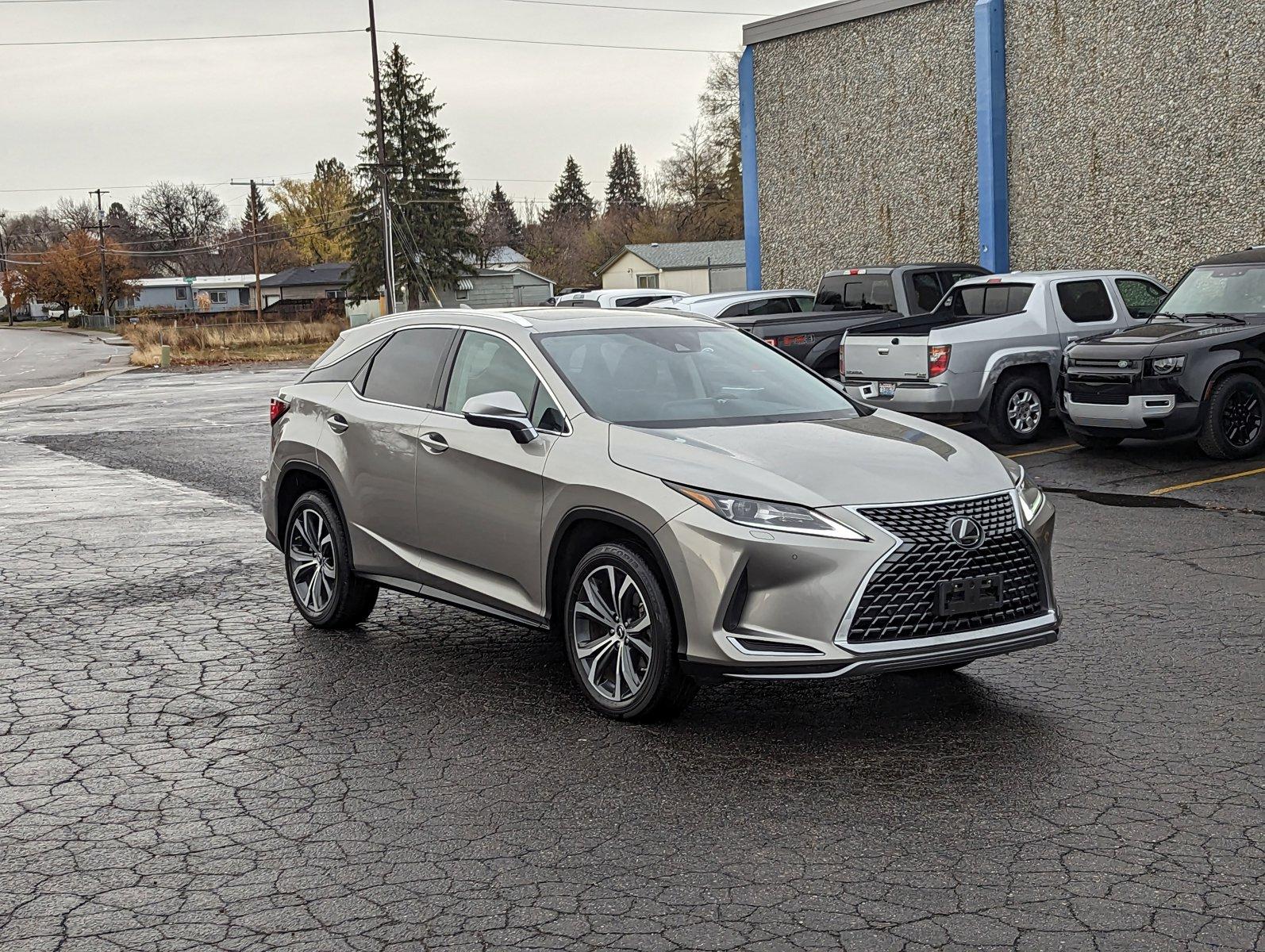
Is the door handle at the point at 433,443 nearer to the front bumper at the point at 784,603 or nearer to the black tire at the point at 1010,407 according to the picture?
the front bumper at the point at 784,603

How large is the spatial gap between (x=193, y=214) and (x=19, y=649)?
510 feet

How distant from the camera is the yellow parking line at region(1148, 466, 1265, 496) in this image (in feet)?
39.3

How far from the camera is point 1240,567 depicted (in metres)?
8.73

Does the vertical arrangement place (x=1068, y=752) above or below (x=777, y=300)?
below

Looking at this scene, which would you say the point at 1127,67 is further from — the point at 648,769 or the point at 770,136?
the point at 648,769

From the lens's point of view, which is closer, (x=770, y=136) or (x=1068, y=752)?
(x=1068, y=752)

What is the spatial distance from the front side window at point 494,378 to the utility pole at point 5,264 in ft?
456

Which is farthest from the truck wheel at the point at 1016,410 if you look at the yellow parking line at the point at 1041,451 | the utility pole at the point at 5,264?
the utility pole at the point at 5,264

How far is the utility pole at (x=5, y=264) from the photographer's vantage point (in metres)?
140

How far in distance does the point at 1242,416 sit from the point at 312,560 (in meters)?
9.35

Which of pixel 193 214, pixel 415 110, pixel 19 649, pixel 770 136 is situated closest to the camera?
pixel 19 649

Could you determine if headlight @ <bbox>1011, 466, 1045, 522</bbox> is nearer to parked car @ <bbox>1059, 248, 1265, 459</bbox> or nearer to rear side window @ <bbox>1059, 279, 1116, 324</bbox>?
parked car @ <bbox>1059, 248, 1265, 459</bbox>

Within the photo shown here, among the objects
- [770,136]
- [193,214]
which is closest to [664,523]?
[770,136]

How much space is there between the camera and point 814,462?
5652mm
